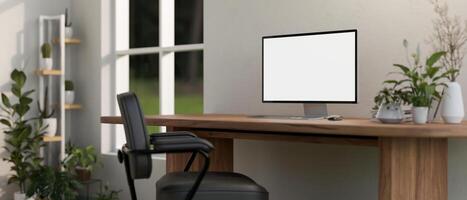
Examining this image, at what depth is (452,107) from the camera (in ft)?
8.23

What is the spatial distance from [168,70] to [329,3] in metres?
1.48

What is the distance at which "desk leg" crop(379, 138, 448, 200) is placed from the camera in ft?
7.73

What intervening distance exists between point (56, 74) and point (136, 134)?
7.92 feet

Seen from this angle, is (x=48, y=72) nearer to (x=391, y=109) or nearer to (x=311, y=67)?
(x=311, y=67)

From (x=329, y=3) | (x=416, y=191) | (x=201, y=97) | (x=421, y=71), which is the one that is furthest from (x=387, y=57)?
(x=201, y=97)

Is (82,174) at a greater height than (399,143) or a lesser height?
lesser

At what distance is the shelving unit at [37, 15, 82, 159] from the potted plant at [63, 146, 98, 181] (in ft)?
0.40

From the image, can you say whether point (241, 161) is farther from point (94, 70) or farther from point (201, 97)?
point (94, 70)

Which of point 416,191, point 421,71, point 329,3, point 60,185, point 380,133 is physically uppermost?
point 329,3

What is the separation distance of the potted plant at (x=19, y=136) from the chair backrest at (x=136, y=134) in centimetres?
226

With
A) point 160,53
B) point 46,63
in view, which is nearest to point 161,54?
point 160,53

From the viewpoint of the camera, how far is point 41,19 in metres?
4.64

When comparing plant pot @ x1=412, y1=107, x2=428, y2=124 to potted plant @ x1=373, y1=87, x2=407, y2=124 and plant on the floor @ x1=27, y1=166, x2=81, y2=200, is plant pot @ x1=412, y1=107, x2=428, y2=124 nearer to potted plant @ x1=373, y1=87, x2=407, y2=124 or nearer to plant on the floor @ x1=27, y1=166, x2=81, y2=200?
potted plant @ x1=373, y1=87, x2=407, y2=124

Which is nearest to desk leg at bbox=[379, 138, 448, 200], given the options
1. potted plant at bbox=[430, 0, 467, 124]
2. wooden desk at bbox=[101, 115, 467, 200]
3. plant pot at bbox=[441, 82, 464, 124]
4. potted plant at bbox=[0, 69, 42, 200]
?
wooden desk at bbox=[101, 115, 467, 200]
